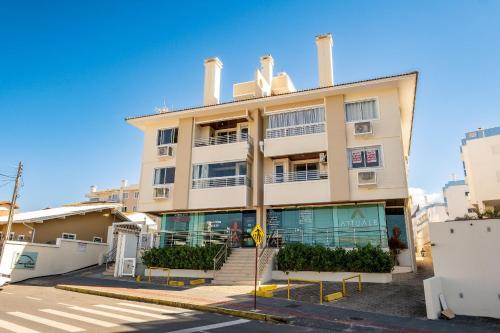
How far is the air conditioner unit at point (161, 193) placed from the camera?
84.5 feet

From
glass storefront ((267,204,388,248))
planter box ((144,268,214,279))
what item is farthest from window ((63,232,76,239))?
glass storefront ((267,204,388,248))

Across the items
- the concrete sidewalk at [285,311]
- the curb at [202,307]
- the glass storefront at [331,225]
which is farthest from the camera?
the glass storefront at [331,225]

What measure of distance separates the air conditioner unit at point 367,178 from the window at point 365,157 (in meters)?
0.74

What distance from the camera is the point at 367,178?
68.6 ft

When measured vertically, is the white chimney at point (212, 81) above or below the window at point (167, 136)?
above

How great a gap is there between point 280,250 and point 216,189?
6294 millimetres

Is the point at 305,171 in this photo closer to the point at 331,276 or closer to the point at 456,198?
the point at 331,276

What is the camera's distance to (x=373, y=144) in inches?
Answer: 854

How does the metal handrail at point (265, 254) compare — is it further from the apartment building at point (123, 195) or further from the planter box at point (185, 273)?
the apartment building at point (123, 195)

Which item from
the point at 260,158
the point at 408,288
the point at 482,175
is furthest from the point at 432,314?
the point at 482,175

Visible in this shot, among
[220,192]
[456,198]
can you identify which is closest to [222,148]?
[220,192]

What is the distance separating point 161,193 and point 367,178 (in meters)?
14.1

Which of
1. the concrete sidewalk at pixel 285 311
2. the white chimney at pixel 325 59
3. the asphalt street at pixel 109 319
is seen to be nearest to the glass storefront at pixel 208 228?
the concrete sidewalk at pixel 285 311

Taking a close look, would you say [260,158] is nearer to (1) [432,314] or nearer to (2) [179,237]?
(2) [179,237]
